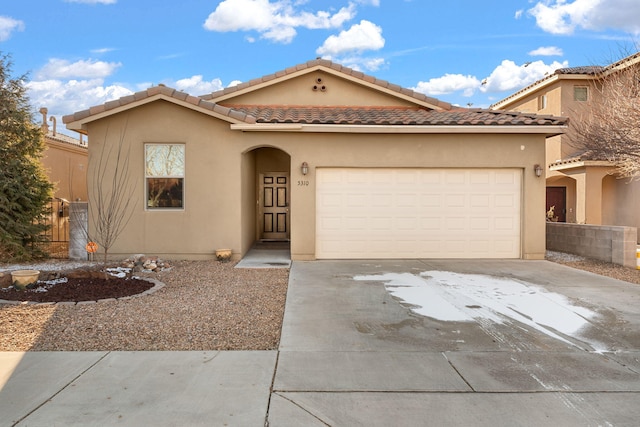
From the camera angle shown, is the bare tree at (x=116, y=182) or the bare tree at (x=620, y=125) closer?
the bare tree at (x=116, y=182)

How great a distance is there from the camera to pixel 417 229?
39.0ft

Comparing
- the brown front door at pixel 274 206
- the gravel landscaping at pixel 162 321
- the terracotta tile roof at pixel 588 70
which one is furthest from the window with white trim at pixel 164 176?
the terracotta tile roof at pixel 588 70

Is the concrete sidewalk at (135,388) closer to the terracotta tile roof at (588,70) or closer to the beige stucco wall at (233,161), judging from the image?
the beige stucco wall at (233,161)

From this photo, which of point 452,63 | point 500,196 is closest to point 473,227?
point 500,196

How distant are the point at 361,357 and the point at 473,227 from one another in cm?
793

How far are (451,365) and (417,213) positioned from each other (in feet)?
24.6

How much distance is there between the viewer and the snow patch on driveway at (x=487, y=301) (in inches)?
247

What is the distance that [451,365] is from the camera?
4.63 meters

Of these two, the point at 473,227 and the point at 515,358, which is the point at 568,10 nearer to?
the point at 473,227

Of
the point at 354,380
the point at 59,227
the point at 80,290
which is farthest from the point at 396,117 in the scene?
the point at 59,227

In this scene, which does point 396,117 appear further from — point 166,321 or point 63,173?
point 63,173

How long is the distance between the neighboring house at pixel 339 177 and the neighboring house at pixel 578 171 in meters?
7.79

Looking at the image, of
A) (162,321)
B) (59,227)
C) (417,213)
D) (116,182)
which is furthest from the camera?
(59,227)

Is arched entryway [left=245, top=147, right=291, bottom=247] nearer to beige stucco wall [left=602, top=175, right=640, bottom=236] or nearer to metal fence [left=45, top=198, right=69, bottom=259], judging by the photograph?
metal fence [left=45, top=198, right=69, bottom=259]
